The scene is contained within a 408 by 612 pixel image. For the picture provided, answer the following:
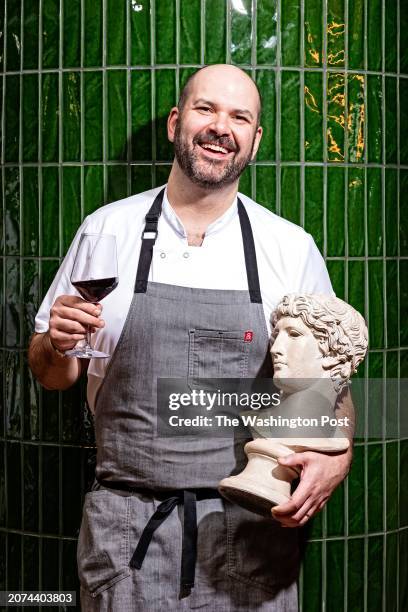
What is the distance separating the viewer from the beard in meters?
2.59

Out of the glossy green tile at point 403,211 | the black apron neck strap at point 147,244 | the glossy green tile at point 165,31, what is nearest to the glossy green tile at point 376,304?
the glossy green tile at point 403,211

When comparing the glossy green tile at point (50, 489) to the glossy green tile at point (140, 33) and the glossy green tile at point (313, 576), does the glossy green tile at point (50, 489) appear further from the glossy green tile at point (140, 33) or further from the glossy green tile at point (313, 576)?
the glossy green tile at point (140, 33)

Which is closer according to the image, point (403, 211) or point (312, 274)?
point (312, 274)

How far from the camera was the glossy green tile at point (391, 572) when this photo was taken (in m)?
3.19

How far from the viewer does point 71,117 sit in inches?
120

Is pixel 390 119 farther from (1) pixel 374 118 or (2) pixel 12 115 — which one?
(2) pixel 12 115

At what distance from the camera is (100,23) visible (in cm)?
301

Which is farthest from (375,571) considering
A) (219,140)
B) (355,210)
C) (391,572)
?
(219,140)

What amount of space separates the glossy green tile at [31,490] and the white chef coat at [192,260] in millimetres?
501

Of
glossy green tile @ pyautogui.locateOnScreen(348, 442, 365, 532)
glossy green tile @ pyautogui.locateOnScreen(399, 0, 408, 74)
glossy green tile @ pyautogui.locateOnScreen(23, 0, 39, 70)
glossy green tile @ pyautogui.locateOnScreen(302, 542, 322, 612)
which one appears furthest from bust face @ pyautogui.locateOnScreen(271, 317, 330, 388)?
glossy green tile @ pyautogui.locateOnScreen(23, 0, 39, 70)

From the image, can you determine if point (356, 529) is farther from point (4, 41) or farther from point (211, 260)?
point (4, 41)

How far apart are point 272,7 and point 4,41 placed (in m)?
0.86

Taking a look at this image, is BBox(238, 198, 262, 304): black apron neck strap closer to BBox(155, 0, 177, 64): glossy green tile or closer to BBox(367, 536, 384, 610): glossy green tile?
BBox(155, 0, 177, 64): glossy green tile

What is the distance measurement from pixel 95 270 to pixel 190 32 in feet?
3.66
